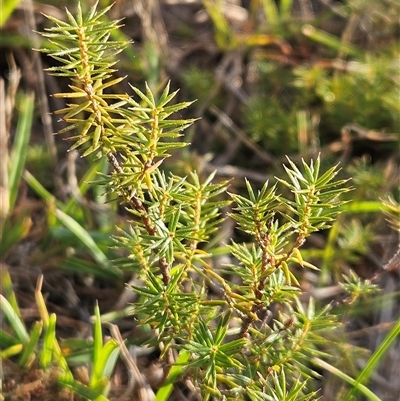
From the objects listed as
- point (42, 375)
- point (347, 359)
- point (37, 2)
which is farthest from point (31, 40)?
point (347, 359)

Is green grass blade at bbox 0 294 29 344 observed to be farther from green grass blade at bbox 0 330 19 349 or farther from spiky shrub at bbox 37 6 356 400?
spiky shrub at bbox 37 6 356 400

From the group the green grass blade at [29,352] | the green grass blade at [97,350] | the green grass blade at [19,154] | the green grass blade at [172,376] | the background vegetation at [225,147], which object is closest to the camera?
the green grass blade at [172,376]

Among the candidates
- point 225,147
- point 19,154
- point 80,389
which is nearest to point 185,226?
point 80,389

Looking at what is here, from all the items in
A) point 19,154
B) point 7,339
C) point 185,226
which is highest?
point 185,226

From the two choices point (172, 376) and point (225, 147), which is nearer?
point (172, 376)

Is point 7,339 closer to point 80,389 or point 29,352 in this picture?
point 29,352

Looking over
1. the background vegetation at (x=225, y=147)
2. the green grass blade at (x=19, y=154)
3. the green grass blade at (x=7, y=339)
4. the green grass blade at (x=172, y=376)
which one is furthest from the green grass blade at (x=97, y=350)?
the green grass blade at (x=19, y=154)

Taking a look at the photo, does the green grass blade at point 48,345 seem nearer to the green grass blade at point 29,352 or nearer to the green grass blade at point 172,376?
the green grass blade at point 29,352

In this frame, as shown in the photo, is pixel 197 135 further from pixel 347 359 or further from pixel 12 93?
pixel 347 359
